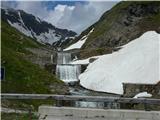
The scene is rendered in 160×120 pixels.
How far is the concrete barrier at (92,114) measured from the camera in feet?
58.6

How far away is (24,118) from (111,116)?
11.9 ft

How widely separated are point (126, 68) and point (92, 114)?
62004 millimetres

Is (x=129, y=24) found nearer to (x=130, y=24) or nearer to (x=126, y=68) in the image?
(x=130, y=24)

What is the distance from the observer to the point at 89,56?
111562 mm

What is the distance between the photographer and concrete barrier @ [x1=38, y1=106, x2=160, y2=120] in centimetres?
1786

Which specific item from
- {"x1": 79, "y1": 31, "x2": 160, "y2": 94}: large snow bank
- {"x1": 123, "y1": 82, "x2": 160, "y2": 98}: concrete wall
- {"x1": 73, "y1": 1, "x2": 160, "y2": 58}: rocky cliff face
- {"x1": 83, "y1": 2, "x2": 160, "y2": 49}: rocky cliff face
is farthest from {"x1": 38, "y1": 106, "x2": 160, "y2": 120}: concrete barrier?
{"x1": 83, "y1": 2, "x2": 160, "y2": 49}: rocky cliff face

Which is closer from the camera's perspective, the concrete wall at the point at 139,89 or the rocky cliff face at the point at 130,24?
the concrete wall at the point at 139,89

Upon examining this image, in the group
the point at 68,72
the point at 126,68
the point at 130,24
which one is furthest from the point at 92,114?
the point at 130,24

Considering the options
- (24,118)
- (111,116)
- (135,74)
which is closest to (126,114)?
(111,116)

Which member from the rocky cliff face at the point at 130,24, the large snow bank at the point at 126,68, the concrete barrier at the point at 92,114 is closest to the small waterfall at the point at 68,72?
the large snow bank at the point at 126,68

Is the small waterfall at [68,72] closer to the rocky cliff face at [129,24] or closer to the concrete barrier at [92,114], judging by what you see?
the rocky cliff face at [129,24]

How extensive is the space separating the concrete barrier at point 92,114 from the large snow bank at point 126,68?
147 feet

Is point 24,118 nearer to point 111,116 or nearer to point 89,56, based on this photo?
point 111,116

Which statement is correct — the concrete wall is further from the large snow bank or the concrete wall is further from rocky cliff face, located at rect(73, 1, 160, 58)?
rocky cliff face, located at rect(73, 1, 160, 58)
